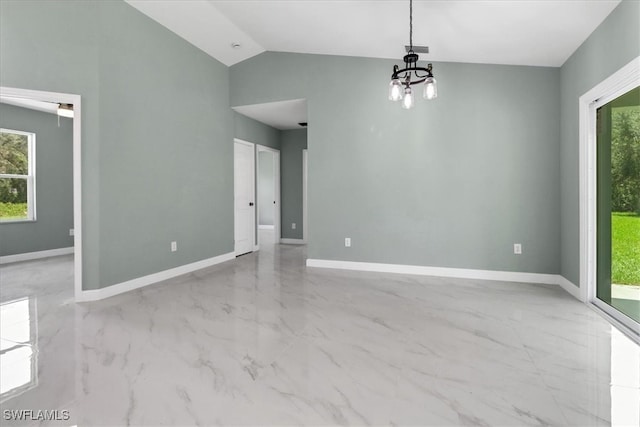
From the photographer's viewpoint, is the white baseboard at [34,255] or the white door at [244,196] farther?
the white door at [244,196]

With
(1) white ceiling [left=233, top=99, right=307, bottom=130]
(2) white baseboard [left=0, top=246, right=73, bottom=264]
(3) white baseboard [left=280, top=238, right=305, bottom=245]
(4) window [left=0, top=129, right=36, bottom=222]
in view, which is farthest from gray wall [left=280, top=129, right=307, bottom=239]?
(4) window [left=0, top=129, right=36, bottom=222]

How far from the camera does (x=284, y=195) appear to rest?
26.1ft

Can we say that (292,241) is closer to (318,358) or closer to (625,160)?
(318,358)

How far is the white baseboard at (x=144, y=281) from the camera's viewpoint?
11.8 ft

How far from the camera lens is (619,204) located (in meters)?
3.09

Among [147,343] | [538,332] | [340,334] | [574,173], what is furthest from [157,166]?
[574,173]

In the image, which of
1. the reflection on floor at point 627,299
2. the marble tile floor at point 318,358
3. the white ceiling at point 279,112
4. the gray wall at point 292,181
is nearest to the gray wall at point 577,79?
the reflection on floor at point 627,299

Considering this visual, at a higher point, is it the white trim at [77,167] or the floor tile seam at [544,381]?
the white trim at [77,167]

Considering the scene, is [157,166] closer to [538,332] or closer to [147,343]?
[147,343]

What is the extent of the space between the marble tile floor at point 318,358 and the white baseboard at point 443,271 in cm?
41

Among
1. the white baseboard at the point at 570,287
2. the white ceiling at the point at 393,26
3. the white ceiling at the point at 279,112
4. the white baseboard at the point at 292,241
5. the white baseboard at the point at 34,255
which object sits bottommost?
the white baseboard at the point at 570,287

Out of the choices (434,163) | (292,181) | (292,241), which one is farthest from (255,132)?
(434,163)

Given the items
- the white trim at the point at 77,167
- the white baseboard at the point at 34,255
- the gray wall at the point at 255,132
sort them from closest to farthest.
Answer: the white trim at the point at 77,167, the white baseboard at the point at 34,255, the gray wall at the point at 255,132

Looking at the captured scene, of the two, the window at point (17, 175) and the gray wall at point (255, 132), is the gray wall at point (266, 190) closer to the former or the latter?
the gray wall at point (255, 132)
